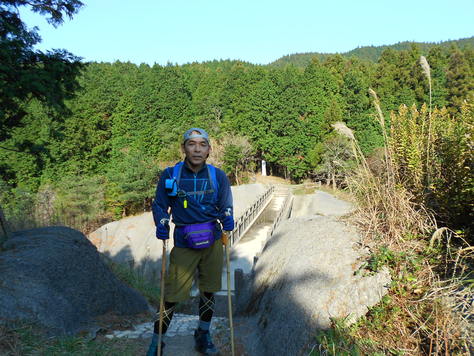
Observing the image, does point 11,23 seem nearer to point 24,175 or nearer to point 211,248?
point 211,248

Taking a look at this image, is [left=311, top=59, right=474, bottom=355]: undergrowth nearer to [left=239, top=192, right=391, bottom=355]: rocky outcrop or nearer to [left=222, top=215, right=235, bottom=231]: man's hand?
[left=239, top=192, right=391, bottom=355]: rocky outcrop

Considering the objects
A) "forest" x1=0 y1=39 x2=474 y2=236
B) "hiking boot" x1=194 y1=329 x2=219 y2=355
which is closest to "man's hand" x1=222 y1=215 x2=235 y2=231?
"hiking boot" x1=194 y1=329 x2=219 y2=355

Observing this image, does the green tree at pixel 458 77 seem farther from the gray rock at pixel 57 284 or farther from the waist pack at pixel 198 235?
the waist pack at pixel 198 235

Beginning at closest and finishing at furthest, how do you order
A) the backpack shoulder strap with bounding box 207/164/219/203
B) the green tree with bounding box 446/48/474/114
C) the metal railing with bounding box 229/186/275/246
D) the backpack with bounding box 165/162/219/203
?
the backpack with bounding box 165/162/219/203, the backpack shoulder strap with bounding box 207/164/219/203, the metal railing with bounding box 229/186/275/246, the green tree with bounding box 446/48/474/114

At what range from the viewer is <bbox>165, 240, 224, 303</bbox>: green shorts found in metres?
3.02

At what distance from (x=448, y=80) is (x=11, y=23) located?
39.5 metres

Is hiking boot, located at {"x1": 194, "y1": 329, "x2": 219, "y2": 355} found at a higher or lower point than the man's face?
lower

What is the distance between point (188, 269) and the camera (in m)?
3.03

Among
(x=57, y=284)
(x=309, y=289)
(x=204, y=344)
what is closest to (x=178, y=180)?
(x=309, y=289)

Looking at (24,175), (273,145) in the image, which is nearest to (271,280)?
(273,145)

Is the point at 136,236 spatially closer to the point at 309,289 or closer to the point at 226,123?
the point at 309,289

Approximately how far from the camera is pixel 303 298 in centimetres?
287

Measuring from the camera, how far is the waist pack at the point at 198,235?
116 inches

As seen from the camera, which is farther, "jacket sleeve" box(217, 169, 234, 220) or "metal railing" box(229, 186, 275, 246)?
"metal railing" box(229, 186, 275, 246)
